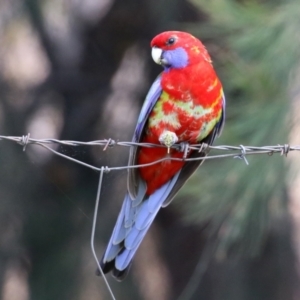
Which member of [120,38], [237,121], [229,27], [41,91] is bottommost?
[237,121]

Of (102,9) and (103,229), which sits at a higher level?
(102,9)

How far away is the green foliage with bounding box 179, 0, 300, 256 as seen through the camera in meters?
2.28

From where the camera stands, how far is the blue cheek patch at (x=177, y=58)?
2279 mm

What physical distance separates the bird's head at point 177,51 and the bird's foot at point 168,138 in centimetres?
25

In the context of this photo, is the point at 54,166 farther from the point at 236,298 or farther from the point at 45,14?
the point at 236,298

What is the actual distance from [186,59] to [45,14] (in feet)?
4.40

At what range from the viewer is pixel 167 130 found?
85.3 inches

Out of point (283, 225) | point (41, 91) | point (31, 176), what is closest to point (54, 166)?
point (31, 176)

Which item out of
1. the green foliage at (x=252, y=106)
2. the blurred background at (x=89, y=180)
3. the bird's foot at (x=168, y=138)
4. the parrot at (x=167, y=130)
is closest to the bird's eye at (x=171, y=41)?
the parrot at (x=167, y=130)

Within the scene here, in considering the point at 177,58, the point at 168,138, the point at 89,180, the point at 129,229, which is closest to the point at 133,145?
the point at 168,138

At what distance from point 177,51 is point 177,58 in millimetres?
29

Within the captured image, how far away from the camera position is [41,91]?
361 cm

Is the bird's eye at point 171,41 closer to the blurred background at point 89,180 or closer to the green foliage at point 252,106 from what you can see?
the green foliage at point 252,106

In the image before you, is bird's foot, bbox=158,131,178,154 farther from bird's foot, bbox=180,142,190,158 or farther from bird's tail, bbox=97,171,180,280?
bird's tail, bbox=97,171,180,280
